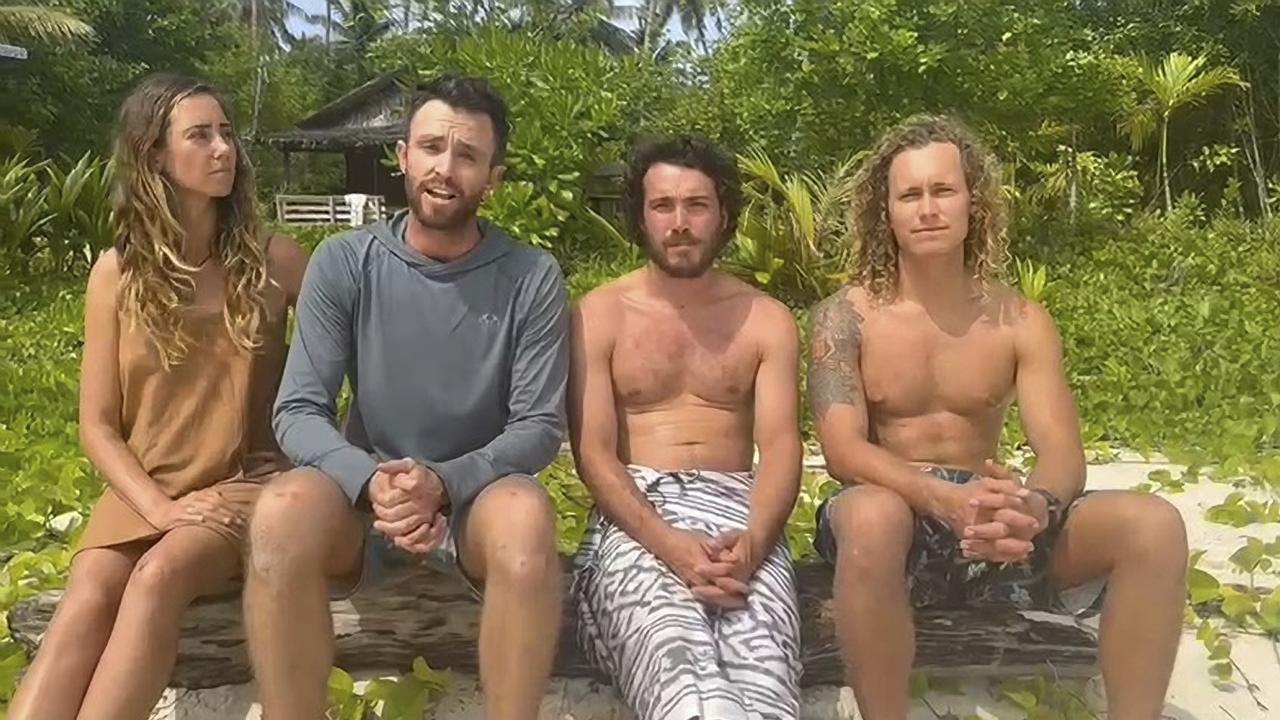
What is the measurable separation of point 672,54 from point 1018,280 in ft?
24.2

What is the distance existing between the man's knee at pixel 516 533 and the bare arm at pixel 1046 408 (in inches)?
41.1

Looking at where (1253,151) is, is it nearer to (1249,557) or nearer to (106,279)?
(1249,557)

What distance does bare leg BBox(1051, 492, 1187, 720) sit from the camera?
240 cm

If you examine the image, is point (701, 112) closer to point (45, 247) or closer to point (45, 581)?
point (45, 247)

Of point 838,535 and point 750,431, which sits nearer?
point 838,535

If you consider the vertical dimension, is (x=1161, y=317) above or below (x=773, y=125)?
below

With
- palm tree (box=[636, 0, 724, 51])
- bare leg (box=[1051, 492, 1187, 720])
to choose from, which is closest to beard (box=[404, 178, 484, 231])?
bare leg (box=[1051, 492, 1187, 720])

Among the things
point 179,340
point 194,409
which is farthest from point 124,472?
point 179,340

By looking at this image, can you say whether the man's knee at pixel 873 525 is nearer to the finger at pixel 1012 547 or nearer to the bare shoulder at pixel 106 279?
the finger at pixel 1012 547

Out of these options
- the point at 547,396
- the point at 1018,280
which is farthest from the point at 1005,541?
the point at 1018,280

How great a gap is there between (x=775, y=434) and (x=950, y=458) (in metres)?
0.42

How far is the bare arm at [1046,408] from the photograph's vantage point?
8.63 feet

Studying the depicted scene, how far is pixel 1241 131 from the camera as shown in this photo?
16672mm

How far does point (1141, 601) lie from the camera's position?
2.41 metres
